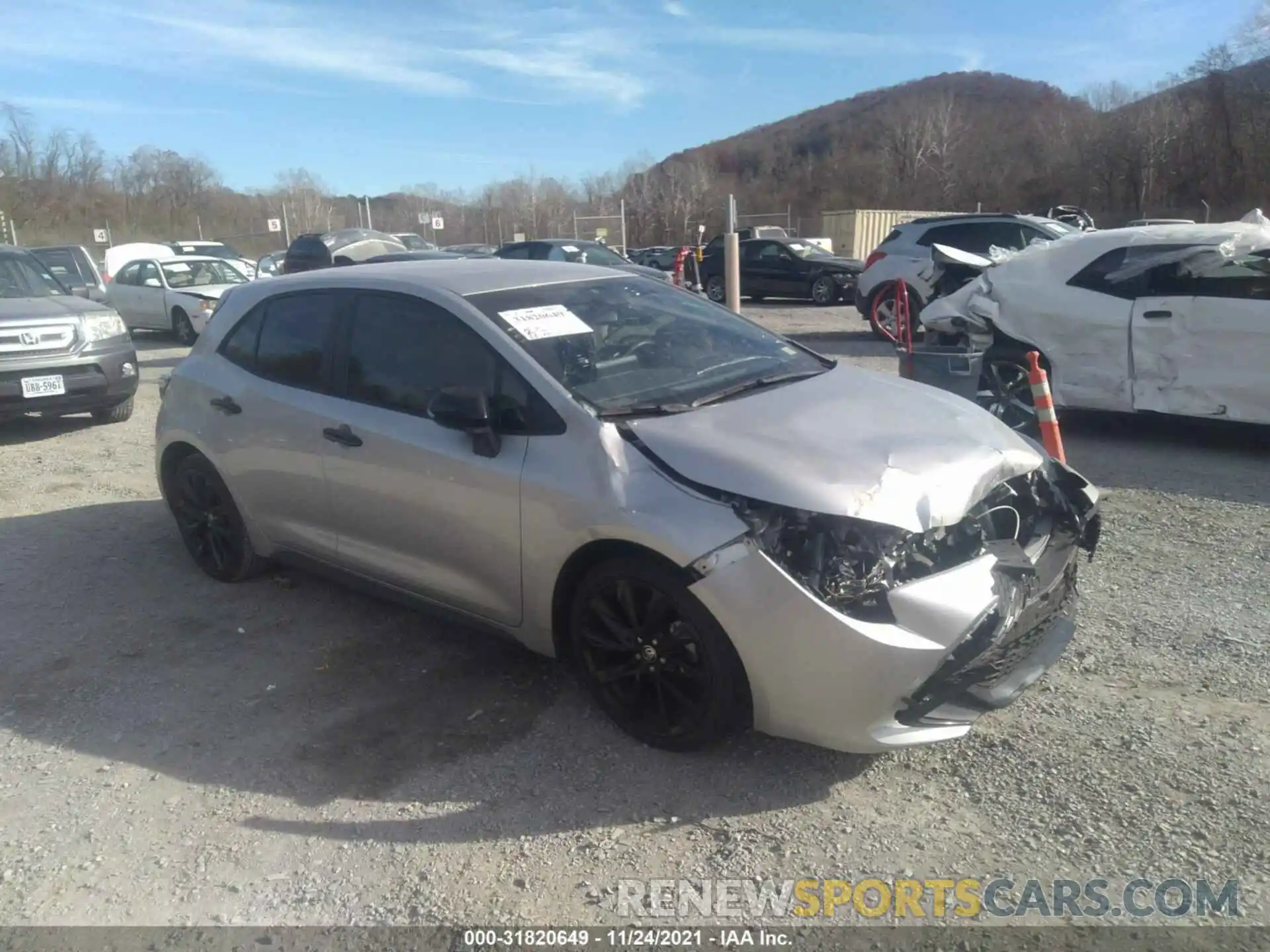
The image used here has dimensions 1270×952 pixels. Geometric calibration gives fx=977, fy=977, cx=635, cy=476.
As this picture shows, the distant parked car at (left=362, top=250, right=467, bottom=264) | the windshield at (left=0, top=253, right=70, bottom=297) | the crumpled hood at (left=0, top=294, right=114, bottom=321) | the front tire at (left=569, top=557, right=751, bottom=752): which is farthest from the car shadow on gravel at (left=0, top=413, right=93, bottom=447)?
the front tire at (left=569, top=557, right=751, bottom=752)

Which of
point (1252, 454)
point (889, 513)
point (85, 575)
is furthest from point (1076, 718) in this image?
point (85, 575)

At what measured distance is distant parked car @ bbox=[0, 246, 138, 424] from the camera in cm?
870

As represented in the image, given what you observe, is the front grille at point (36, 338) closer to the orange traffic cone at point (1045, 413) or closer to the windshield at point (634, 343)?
the windshield at point (634, 343)

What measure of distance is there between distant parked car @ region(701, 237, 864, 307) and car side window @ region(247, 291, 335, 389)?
56.7 ft

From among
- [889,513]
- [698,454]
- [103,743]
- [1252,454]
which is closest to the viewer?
[889,513]

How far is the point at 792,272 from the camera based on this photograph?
21.3 meters

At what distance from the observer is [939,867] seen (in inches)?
111

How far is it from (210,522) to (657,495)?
3.10 m

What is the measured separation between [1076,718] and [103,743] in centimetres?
365

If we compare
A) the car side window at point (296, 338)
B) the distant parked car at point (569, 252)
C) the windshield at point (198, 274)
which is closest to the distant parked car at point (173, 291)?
the windshield at point (198, 274)

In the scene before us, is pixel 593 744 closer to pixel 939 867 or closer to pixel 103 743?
pixel 939 867

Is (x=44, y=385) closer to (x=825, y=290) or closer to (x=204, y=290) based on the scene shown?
(x=204, y=290)

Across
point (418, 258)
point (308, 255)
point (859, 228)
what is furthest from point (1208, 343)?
point (859, 228)

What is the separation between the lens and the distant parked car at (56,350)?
28.5ft
